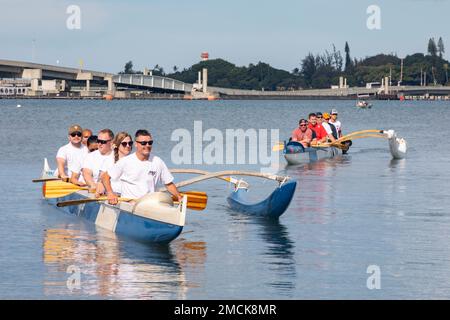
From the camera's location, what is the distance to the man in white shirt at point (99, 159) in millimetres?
23469

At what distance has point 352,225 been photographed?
81.0ft

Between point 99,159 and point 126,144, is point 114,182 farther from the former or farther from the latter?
point 99,159

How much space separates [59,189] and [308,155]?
1810cm

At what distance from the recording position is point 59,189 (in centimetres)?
2561

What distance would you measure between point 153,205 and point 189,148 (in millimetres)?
33518

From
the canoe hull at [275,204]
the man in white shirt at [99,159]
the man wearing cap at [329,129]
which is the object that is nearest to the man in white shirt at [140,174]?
the man in white shirt at [99,159]

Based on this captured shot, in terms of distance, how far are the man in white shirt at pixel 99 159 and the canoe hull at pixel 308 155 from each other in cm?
1776

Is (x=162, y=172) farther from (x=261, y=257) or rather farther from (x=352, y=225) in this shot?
(x=352, y=225)

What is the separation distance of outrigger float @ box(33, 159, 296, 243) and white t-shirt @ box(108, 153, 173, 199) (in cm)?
26

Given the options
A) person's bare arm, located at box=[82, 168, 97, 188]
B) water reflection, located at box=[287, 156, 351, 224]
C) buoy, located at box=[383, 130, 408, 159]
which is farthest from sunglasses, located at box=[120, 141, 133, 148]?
buoy, located at box=[383, 130, 408, 159]

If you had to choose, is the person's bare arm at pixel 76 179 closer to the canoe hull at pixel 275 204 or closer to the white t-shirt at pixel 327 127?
the canoe hull at pixel 275 204

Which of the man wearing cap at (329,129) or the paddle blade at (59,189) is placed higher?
the man wearing cap at (329,129)

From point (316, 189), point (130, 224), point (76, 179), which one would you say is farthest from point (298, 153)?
point (130, 224)
